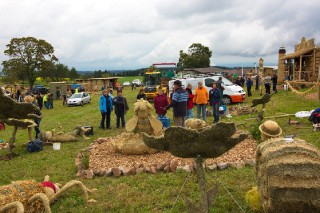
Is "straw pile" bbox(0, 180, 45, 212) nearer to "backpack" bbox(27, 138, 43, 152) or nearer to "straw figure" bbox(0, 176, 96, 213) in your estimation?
"straw figure" bbox(0, 176, 96, 213)

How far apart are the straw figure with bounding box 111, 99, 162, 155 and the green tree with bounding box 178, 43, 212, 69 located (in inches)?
2350

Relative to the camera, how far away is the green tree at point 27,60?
143 ft

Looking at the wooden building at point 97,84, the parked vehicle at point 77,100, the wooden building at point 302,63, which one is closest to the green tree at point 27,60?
the wooden building at point 97,84

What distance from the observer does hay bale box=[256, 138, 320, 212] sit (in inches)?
144

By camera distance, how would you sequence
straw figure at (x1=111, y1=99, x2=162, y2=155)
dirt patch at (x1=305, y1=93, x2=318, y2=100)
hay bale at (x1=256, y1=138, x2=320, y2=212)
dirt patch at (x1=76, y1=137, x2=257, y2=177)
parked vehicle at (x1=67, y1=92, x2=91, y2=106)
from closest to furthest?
hay bale at (x1=256, y1=138, x2=320, y2=212), dirt patch at (x1=76, y1=137, x2=257, y2=177), straw figure at (x1=111, y1=99, x2=162, y2=155), dirt patch at (x1=305, y1=93, x2=318, y2=100), parked vehicle at (x1=67, y1=92, x2=91, y2=106)

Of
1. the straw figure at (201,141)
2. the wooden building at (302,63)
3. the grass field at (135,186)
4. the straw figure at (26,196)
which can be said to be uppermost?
the wooden building at (302,63)

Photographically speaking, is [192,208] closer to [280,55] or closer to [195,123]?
[195,123]

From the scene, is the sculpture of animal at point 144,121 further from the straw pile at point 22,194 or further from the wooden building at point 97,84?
the wooden building at point 97,84

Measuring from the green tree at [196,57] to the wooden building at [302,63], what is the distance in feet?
125

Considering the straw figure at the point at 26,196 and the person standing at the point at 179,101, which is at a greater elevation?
the person standing at the point at 179,101

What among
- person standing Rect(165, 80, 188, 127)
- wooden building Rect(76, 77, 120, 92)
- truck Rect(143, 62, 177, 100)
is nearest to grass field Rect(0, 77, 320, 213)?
person standing Rect(165, 80, 188, 127)

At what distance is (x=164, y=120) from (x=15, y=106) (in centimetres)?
584

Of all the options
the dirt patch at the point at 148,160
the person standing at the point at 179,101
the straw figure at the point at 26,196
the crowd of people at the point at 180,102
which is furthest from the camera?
the crowd of people at the point at 180,102

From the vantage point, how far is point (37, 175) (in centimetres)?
768
